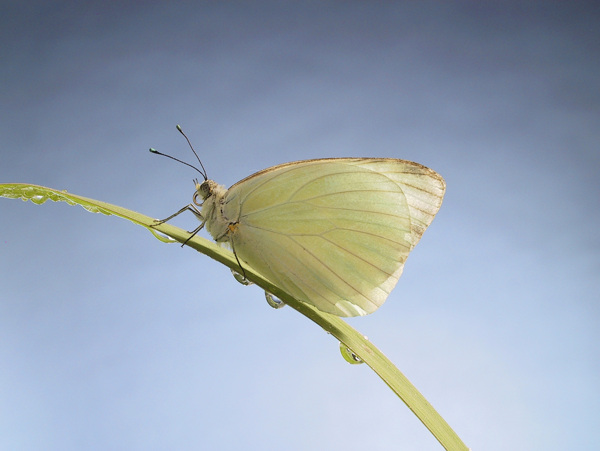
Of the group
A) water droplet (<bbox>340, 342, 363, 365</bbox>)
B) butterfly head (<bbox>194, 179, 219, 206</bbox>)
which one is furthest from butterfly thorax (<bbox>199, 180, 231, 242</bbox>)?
water droplet (<bbox>340, 342, 363, 365</bbox>)

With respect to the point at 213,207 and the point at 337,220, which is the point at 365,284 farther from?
the point at 213,207

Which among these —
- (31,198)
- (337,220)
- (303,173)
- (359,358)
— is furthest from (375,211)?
(31,198)

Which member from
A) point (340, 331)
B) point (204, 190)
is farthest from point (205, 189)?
point (340, 331)

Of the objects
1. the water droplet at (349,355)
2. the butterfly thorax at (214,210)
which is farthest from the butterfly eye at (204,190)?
the water droplet at (349,355)

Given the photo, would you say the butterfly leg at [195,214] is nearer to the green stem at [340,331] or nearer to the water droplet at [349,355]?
the green stem at [340,331]

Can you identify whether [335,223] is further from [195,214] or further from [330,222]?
[195,214]
